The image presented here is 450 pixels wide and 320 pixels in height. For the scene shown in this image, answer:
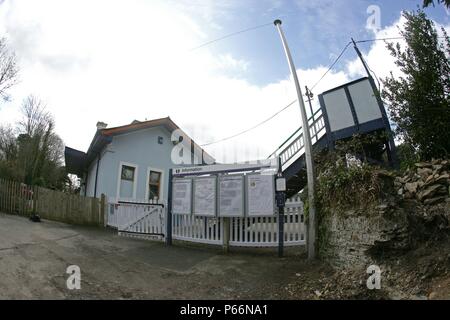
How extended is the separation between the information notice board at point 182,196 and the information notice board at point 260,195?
1752 millimetres

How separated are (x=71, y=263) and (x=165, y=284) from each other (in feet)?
6.80

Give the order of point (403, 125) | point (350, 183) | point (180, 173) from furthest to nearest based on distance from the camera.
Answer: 1. point (180, 173)
2. point (403, 125)
3. point (350, 183)

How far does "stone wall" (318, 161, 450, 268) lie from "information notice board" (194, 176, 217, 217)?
3.07 metres

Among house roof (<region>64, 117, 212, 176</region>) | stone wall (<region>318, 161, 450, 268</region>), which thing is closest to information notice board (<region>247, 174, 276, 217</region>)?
stone wall (<region>318, 161, 450, 268</region>)

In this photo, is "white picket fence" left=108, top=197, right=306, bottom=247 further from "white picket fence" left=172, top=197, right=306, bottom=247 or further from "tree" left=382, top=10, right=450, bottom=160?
"tree" left=382, top=10, right=450, bottom=160

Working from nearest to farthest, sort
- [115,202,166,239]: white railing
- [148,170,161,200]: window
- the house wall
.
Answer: [115,202,166,239]: white railing < the house wall < [148,170,161,200]: window

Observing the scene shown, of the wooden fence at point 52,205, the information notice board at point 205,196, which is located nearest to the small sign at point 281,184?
the information notice board at point 205,196

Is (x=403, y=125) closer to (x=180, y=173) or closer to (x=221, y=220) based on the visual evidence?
(x=221, y=220)

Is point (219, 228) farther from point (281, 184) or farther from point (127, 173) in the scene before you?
point (127, 173)

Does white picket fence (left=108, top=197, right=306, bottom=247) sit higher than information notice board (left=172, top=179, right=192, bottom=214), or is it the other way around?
information notice board (left=172, top=179, right=192, bottom=214)

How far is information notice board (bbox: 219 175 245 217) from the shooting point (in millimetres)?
6992

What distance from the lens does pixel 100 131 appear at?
→ 1305cm

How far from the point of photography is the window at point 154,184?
49.4 feet
